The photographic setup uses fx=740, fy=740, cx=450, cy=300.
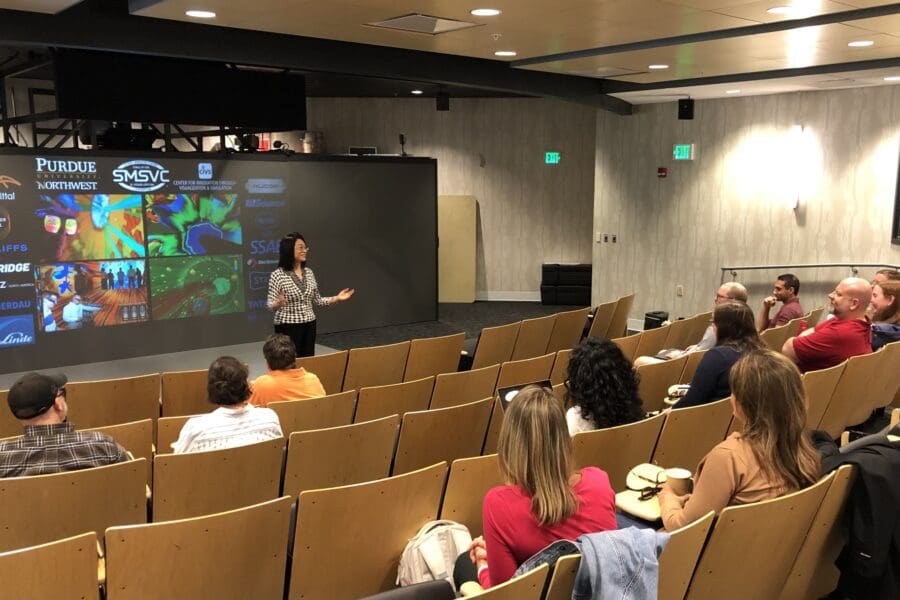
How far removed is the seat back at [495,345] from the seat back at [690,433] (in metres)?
2.54

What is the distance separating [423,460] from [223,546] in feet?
5.45

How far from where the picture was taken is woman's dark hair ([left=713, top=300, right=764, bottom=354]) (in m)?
4.10

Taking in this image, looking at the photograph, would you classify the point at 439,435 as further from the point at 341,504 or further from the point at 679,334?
the point at 679,334

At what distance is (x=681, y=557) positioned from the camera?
2.27 meters

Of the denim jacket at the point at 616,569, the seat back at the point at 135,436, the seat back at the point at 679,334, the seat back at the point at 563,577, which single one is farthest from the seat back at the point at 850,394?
the seat back at the point at 135,436

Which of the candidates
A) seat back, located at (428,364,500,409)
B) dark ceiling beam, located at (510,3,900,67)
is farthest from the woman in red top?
dark ceiling beam, located at (510,3,900,67)

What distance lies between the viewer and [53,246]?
8250 mm

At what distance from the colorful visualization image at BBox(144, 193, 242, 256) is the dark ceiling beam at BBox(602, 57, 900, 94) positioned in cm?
524

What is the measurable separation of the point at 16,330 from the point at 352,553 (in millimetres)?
6864

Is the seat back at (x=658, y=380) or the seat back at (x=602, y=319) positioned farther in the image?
the seat back at (x=602, y=319)

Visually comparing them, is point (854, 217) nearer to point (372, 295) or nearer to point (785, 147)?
point (785, 147)

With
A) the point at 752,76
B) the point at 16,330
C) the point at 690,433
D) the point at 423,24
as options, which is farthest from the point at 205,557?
the point at 752,76

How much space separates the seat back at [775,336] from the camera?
6050 mm

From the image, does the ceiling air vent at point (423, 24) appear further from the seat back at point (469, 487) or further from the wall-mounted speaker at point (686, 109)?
the wall-mounted speaker at point (686, 109)
